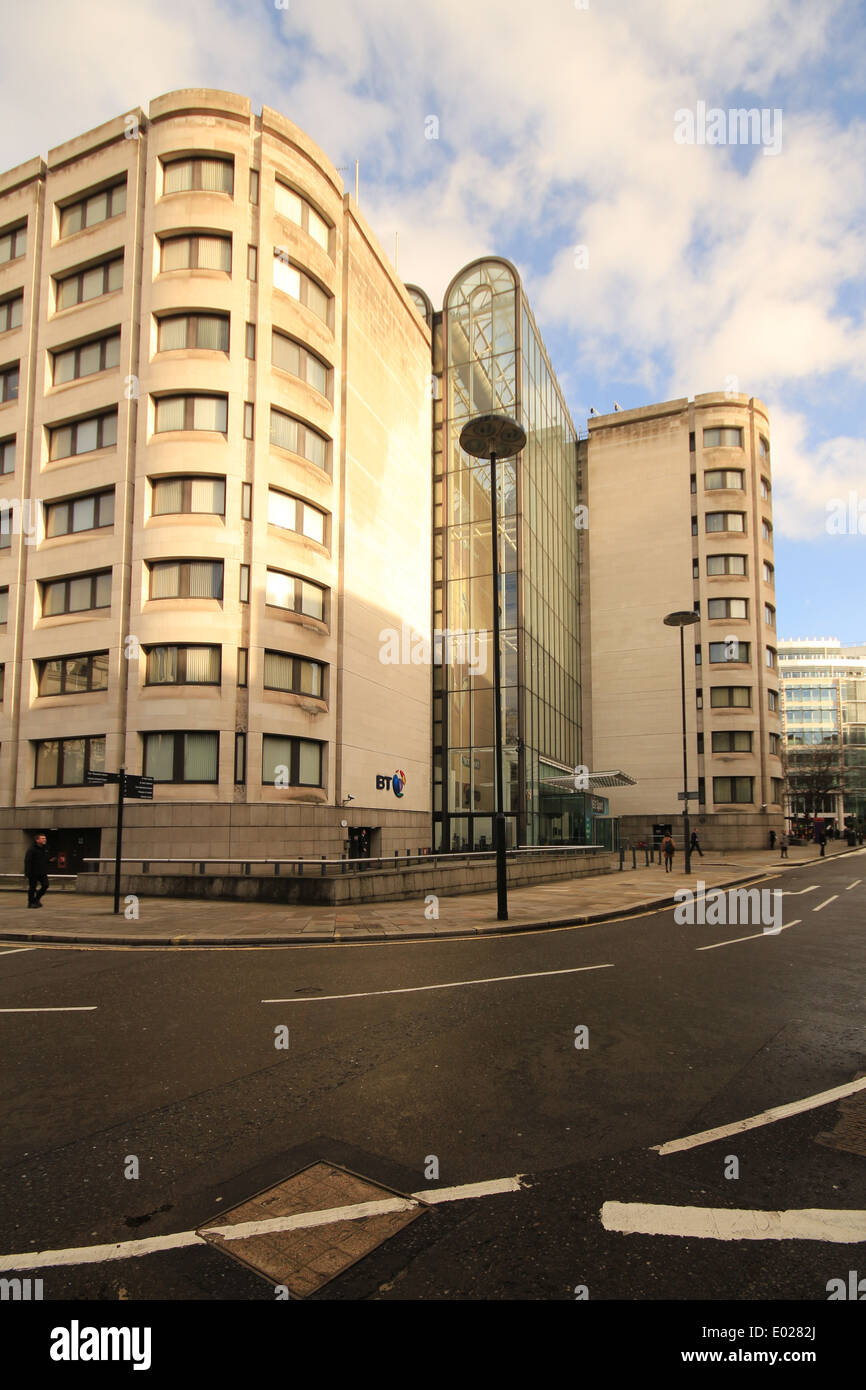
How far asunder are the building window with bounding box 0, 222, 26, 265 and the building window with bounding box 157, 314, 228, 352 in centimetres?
941

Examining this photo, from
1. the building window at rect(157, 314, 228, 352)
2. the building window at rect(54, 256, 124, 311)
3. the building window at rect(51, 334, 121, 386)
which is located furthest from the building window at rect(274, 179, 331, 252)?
the building window at rect(51, 334, 121, 386)

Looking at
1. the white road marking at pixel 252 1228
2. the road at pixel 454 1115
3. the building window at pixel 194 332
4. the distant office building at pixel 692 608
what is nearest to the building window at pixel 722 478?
the distant office building at pixel 692 608

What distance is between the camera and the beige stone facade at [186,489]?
25.6 metres

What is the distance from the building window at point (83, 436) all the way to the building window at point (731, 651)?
3996cm

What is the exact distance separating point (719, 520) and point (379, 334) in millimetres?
29756

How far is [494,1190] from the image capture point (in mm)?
3861

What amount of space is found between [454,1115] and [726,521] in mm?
54812

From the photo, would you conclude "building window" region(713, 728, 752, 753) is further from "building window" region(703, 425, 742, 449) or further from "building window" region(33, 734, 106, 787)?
"building window" region(33, 734, 106, 787)

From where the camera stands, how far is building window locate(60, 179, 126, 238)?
93.9 feet

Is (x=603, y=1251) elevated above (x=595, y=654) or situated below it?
below
